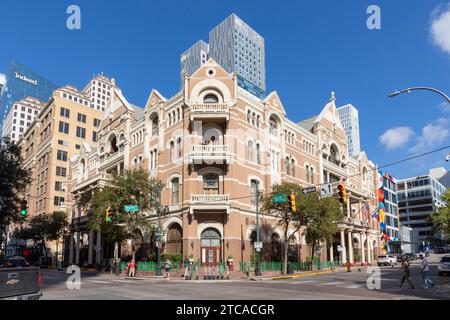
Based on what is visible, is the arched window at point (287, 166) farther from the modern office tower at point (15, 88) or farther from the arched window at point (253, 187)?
the modern office tower at point (15, 88)

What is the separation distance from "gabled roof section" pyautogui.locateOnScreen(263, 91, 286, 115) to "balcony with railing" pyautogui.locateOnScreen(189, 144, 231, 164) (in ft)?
34.5

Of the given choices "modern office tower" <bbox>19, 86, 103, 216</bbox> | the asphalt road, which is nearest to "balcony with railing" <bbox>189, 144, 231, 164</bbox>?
the asphalt road

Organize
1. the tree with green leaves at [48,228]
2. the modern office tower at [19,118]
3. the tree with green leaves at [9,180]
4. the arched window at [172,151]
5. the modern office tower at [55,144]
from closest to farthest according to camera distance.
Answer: the tree with green leaves at [9,180] → the arched window at [172,151] → the tree with green leaves at [48,228] → the modern office tower at [55,144] → the modern office tower at [19,118]

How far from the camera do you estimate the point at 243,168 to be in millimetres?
40938

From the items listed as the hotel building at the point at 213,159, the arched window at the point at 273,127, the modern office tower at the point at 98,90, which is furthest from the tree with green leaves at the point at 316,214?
the modern office tower at the point at 98,90

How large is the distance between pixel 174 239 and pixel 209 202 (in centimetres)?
609

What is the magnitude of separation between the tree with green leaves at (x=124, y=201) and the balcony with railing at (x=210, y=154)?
451cm

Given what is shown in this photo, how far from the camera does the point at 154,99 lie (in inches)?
1828

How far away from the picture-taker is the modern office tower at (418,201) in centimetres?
13938

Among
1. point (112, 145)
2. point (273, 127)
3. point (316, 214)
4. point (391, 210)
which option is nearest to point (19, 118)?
point (112, 145)

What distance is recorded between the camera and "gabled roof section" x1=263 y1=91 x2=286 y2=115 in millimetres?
46594

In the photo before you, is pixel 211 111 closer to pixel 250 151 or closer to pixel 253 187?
pixel 250 151

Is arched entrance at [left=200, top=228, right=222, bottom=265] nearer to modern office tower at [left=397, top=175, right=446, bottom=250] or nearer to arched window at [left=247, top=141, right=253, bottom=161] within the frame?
arched window at [left=247, top=141, right=253, bottom=161]
